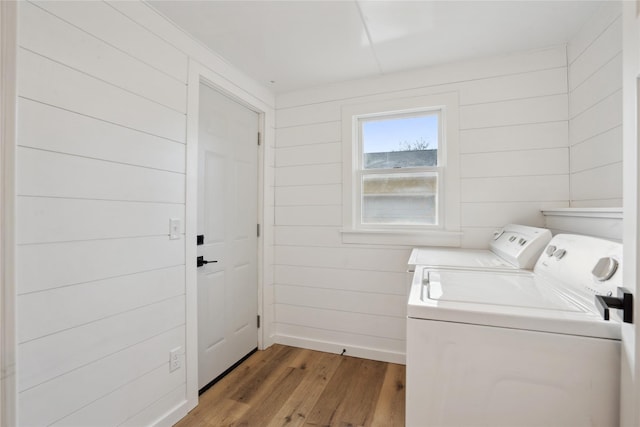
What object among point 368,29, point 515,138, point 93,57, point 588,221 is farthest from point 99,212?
point 515,138

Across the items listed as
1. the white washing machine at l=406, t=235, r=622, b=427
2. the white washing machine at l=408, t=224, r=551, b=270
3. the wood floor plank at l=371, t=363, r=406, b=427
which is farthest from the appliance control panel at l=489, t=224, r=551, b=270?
the wood floor plank at l=371, t=363, r=406, b=427

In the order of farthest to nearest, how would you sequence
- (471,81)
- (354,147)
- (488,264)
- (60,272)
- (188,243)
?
(354,147) < (471,81) < (188,243) < (488,264) < (60,272)

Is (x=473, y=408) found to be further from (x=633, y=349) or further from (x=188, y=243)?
(x=188, y=243)

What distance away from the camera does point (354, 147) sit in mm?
2479

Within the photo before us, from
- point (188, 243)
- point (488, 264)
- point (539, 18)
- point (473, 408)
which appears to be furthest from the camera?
point (188, 243)

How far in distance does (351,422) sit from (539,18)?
2.58 m

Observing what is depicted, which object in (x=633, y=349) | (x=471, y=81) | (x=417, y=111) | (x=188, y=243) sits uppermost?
(x=471, y=81)

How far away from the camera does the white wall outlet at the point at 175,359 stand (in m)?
1.64

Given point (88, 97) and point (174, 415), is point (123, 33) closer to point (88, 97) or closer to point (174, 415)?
point (88, 97)

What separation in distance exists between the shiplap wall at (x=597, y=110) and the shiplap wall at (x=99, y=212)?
232 cm

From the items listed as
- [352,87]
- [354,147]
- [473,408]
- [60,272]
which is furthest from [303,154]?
[473,408]

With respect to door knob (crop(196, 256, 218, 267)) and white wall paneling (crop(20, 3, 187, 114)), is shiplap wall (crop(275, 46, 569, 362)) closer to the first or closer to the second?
door knob (crop(196, 256, 218, 267))

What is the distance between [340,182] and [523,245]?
1.39m

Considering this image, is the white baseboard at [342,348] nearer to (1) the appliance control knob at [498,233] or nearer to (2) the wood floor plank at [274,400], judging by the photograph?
(2) the wood floor plank at [274,400]
